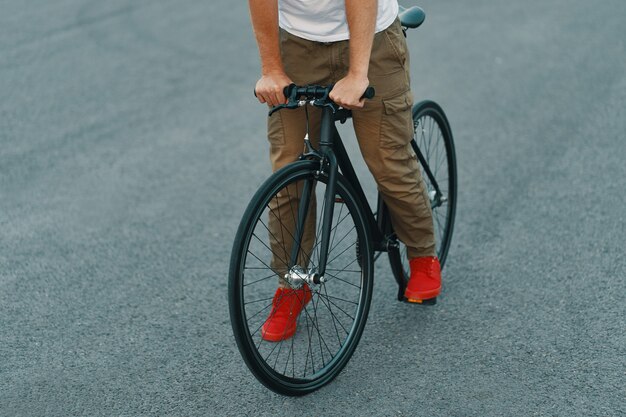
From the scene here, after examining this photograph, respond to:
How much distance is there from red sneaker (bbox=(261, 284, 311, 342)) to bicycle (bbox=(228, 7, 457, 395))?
1.4 inches

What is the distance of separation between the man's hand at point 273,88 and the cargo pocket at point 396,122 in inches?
17.3

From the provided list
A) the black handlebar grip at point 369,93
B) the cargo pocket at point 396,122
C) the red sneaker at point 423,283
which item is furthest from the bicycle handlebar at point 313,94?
the red sneaker at point 423,283

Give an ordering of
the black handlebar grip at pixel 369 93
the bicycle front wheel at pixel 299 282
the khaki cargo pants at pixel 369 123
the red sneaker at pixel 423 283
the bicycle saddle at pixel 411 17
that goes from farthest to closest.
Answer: the red sneaker at pixel 423 283, the bicycle saddle at pixel 411 17, the khaki cargo pants at pixel 369 123, the black handlebar grip at pixel 369 93, the bicycle front wheel at pixel 299 282

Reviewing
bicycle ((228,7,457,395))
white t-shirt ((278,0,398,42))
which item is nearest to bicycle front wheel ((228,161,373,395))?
bicycle ((228,7,457,395))

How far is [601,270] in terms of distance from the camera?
4688mm

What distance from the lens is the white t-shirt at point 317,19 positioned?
11.9 ft

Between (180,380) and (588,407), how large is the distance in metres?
1.58

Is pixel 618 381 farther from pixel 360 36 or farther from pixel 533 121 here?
pixel 533 121

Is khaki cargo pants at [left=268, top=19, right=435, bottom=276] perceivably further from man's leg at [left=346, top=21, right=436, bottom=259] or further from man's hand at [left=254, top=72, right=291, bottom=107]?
man's hand at [left=254, top=72, right=291, bottom=107]

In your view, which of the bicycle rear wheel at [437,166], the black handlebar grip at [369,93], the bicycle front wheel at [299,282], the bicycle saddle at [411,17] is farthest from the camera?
the bicycle rear wheel at [437,166]

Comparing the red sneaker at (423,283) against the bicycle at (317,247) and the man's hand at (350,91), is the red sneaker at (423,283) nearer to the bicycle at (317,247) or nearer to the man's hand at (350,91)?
the bicycle at (317,247)

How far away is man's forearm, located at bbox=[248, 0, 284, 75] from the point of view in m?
3.58

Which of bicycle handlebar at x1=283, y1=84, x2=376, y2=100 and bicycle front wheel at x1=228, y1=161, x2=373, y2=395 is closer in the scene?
bicycle front wheel at x1=228, y1=161, x2=373, y2=395

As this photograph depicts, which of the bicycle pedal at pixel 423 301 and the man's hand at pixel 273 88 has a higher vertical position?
the man's hand at pixel 273 88
